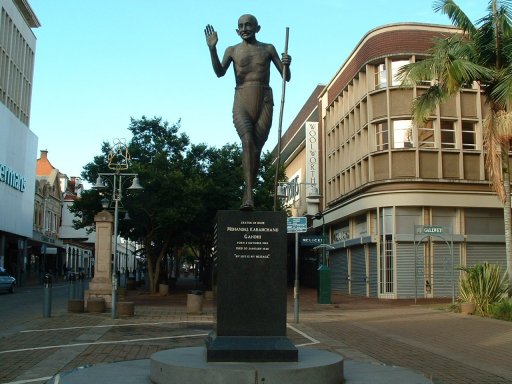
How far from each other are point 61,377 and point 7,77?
4824cm

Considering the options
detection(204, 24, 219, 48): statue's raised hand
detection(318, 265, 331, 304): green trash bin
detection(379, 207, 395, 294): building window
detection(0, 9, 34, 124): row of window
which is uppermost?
detection(0, 9, 34, 124): row of window

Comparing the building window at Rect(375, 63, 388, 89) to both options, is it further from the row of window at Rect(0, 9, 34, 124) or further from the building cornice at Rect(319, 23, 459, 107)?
the row of window at Rect(0, 9, 34, 124)

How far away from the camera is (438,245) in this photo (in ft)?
103

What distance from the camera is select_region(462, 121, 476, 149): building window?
3266cm

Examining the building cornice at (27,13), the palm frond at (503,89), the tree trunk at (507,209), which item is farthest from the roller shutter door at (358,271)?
the building cornice at (27,13)

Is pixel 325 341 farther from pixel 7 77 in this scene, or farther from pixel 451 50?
pixel 7 77

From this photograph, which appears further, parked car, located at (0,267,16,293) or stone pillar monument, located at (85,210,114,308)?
parked car, located at (0,267,16,293)

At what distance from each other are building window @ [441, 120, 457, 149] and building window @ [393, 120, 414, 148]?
70.0 inches

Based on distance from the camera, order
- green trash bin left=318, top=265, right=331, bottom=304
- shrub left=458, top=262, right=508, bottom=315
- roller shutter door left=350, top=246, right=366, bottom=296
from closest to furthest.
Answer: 1. shrub left=458, top=262, right=508, bottom=315
2. green trash bin left=318, top=265, right=331, bottom=304
3. roller shutter door left=350, top=246, right=366, bottom=296

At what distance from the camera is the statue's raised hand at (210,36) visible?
9195 millimetres

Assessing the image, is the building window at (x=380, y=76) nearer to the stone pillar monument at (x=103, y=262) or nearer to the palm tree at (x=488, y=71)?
the palm tree at (x=488, y=71)

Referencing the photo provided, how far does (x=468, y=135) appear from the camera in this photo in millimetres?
32875

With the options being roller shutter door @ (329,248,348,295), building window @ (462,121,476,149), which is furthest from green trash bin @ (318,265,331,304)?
building window @ (462,121,476,149)

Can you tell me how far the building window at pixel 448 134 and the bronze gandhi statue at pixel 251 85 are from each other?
2511 cm
